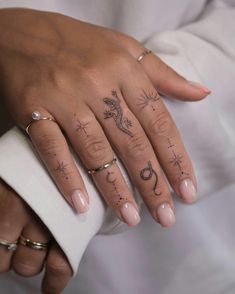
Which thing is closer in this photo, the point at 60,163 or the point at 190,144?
the point at 60,163

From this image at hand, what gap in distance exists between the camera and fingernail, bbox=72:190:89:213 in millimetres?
541

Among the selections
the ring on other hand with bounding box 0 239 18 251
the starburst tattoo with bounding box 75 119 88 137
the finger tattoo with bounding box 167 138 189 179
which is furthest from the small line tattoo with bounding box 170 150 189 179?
the ring on other hand with bounding box 0 239 18 251

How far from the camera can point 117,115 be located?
562 millimetres

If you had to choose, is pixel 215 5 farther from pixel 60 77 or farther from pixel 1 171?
pixel 1 171

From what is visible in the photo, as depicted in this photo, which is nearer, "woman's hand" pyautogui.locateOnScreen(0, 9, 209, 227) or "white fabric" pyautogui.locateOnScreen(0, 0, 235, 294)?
"woman's hand" pyautogui.locateOnScreen(0, 9, 209, 227)

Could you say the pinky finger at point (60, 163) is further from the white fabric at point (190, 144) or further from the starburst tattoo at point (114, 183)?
the white fabric at point (190, 144)

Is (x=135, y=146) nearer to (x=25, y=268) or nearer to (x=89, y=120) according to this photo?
(x=89, y=120)

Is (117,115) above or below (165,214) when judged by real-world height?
above

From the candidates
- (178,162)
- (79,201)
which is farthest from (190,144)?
(79,201)

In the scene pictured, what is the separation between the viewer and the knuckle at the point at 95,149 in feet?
1.79

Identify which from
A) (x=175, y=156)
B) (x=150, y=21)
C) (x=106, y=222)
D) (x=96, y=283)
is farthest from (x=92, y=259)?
(x=150, y=21)

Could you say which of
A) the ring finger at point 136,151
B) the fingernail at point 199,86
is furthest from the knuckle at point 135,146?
the fingernail at point 199,86

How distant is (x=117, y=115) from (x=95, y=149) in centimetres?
5

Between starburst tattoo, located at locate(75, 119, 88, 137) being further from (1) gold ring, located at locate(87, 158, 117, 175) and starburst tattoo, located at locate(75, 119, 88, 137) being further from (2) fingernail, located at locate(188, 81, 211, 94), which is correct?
(2) fingernail, located at locate(188, 81, 211, 94)
